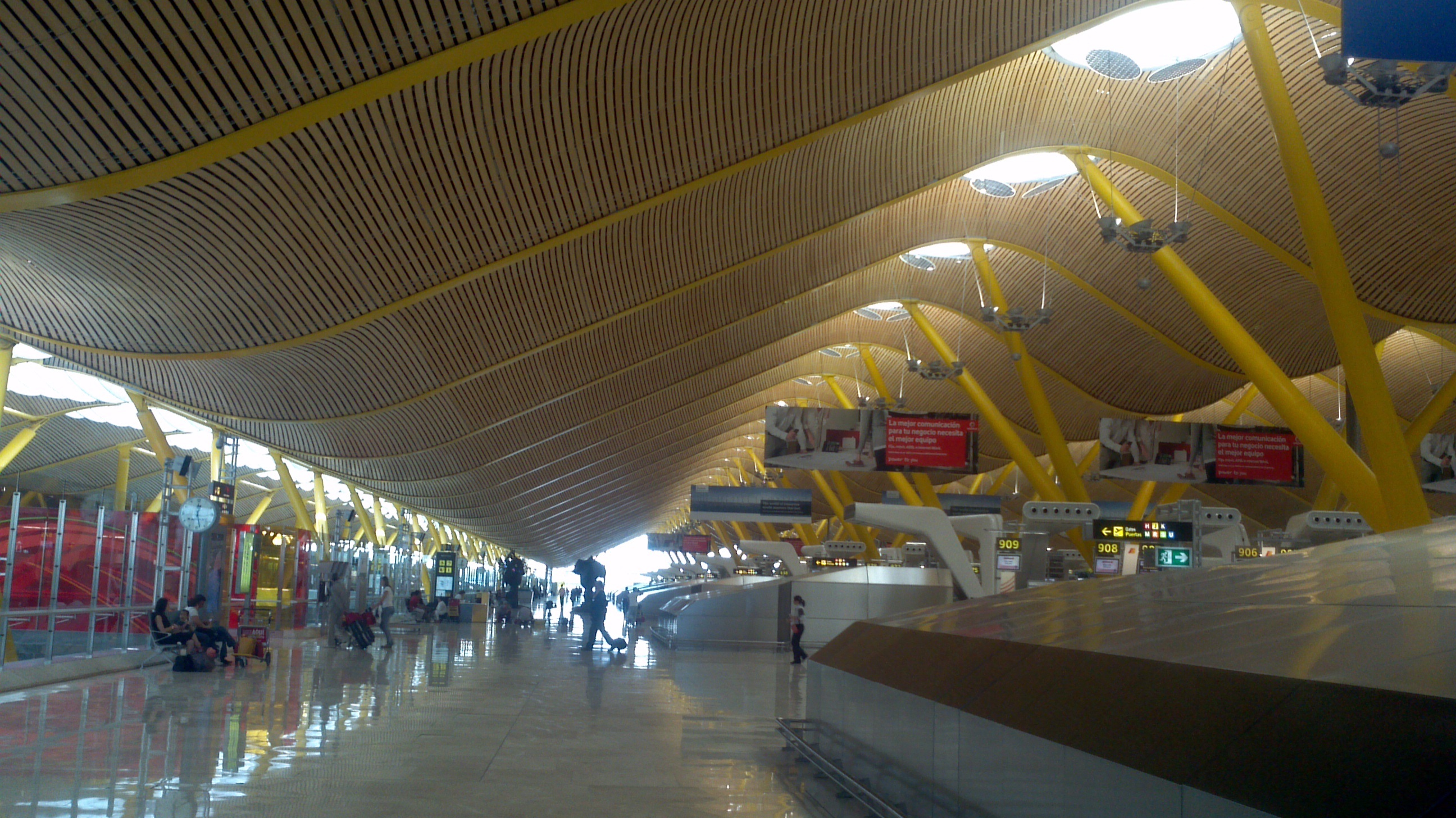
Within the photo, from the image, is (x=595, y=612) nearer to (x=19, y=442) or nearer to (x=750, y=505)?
(x=750, y=505)

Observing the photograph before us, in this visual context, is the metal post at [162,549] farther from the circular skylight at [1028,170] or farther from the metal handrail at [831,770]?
the circular skylight at [1028,170]

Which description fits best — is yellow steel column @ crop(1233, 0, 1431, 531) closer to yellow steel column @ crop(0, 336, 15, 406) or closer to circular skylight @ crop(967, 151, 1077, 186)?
circular skylight @ crop(967, 151, 1077, 186)

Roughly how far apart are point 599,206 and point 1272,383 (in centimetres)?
1094

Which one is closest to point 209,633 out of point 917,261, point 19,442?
point 917,261

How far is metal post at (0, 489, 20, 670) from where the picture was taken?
43.3 ft

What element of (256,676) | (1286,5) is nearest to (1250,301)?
(1286,5)

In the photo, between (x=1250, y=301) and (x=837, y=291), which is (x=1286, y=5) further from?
(x=837, y=291)

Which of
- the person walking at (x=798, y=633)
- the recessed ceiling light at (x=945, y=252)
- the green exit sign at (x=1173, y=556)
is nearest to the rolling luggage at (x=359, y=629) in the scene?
the person walking at (x=798, y=633)

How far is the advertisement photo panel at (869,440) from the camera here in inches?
1086

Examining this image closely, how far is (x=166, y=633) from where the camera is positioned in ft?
50.9

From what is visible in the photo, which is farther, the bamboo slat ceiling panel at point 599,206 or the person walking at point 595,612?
the person walking at point 595,612

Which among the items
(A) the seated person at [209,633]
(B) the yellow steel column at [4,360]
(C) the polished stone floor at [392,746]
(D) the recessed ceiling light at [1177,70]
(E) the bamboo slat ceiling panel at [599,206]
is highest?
(D) the recessed ceiling light at [1177,70]

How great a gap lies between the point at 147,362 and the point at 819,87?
50.2 ft

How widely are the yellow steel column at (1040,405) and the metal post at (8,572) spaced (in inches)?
813
